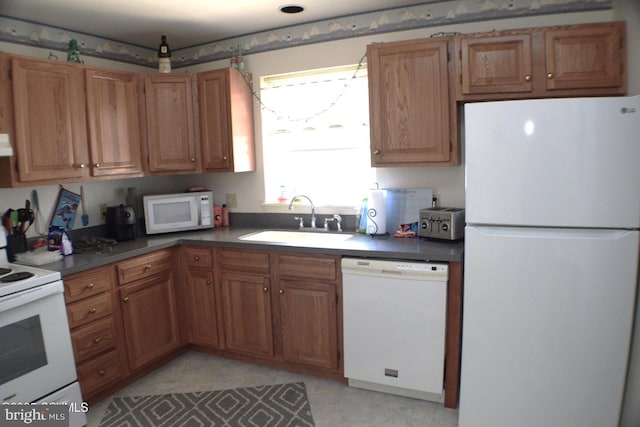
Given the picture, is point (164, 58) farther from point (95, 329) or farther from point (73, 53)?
point (95, 329)

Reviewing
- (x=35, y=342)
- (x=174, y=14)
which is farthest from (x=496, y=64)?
(x=35, y=342)

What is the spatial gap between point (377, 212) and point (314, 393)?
4.00 ft

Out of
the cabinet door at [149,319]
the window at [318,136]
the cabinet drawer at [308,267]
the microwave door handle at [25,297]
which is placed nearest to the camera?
the microwave door handle at [25,297]

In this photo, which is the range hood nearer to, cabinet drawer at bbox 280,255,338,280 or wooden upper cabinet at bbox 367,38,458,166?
cabinet drawer at bbox 280,255,338,280

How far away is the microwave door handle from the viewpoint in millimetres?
2002

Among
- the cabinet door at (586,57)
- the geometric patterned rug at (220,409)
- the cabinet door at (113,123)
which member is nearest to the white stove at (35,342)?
the geometric patterned rug at (220,409)

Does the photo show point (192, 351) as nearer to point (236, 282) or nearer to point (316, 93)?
point (236, 282)

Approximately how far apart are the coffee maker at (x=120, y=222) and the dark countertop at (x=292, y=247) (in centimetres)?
8

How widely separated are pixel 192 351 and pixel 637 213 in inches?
116

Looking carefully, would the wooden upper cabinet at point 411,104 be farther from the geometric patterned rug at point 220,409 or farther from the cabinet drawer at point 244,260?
the geometric patterned rug at point 220,409

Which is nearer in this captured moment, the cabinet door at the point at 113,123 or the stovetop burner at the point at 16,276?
the stovetop burner at the point at 16,276

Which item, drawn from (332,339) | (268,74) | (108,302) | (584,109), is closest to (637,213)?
(584,109)

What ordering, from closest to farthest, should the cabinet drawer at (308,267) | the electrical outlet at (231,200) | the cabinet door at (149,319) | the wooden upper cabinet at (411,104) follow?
the wooden upper cabinet at (411,104)
the cabinet drawer at (308,267)
the cabinet door at (149,319)
the electrical outlet at (231,200)

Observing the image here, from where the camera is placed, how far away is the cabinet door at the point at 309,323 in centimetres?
267
